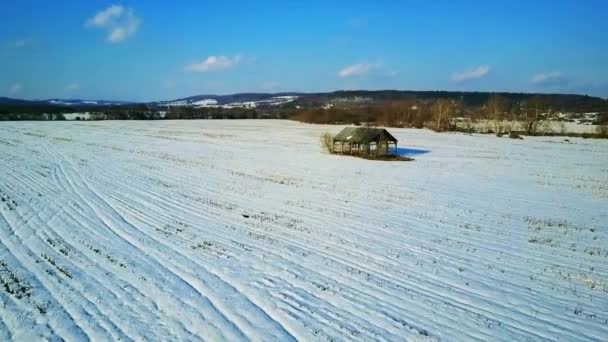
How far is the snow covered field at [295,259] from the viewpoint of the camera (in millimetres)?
8539

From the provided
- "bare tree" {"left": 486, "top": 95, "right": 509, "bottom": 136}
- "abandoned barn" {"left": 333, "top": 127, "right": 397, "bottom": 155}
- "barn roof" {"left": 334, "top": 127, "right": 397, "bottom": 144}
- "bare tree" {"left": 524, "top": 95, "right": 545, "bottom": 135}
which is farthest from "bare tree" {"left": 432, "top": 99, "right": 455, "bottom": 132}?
"barn roof" {"left": 334, "top": 127, "right": 397, "bottom": 144}

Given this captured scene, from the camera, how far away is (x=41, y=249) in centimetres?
1254

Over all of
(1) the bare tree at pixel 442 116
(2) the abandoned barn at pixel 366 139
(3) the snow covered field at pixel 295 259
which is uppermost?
(1) the bare tree at pixel 442 116

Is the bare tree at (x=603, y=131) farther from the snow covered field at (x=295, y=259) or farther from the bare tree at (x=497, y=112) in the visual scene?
the snow covered field at (x=295, y=259)

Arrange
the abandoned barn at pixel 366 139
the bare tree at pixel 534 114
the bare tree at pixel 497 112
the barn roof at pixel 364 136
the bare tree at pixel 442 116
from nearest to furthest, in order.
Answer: the barn roof at pixel 364 136
the abandoned barn at pixel 366 139
the bare tree at pixel 534 114
the bare tree at pixel 497 112
the bare tree at pixel 442 116

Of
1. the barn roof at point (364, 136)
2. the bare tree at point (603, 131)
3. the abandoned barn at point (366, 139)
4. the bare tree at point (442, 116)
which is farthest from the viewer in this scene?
the bare tree at point (442, 116)

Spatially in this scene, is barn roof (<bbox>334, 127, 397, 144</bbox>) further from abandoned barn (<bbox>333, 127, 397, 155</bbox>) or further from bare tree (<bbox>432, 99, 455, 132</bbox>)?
bare tree (<bbox>432, 99, 455, 132</bbox>)

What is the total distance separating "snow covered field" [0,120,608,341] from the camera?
8539 millimetres

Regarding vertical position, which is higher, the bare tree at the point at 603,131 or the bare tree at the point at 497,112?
the bare tree at the point at 497,112

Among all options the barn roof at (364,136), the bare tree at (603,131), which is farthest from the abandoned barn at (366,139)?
the bare tree at (603,131)

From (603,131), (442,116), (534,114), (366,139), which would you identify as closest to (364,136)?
(366,139)

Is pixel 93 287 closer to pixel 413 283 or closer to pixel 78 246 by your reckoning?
pixel 78 246

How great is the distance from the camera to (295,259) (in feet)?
40.9

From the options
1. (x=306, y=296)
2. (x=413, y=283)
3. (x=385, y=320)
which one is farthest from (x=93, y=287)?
(x=413, y=283)
